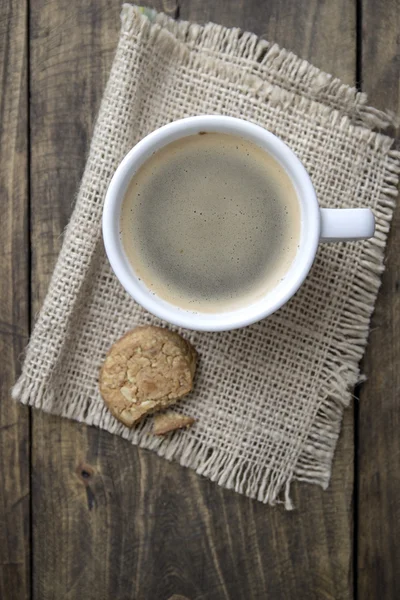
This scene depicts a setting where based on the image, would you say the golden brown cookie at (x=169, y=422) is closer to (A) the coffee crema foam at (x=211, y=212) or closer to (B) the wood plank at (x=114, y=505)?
(B) the wood plank at (x=114, y=505)

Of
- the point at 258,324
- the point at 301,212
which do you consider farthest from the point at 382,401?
the point at 301,212

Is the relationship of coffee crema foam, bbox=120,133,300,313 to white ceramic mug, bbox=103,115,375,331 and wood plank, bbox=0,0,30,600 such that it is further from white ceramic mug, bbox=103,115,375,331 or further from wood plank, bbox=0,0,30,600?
wood plank, bbox=0,0,30,600

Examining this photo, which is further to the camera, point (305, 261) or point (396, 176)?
point (396, 176)

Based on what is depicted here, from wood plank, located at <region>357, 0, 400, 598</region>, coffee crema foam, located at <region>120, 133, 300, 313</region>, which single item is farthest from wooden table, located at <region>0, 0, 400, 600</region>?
coffee crema foam, located at <region>120, 133, 300, 313</region>

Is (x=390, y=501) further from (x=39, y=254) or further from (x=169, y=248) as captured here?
(x=39, y=254)

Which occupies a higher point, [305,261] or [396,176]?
[396,176]

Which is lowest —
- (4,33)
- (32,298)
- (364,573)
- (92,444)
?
(364,573)

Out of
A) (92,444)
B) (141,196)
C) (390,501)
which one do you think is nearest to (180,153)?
(141,196)
